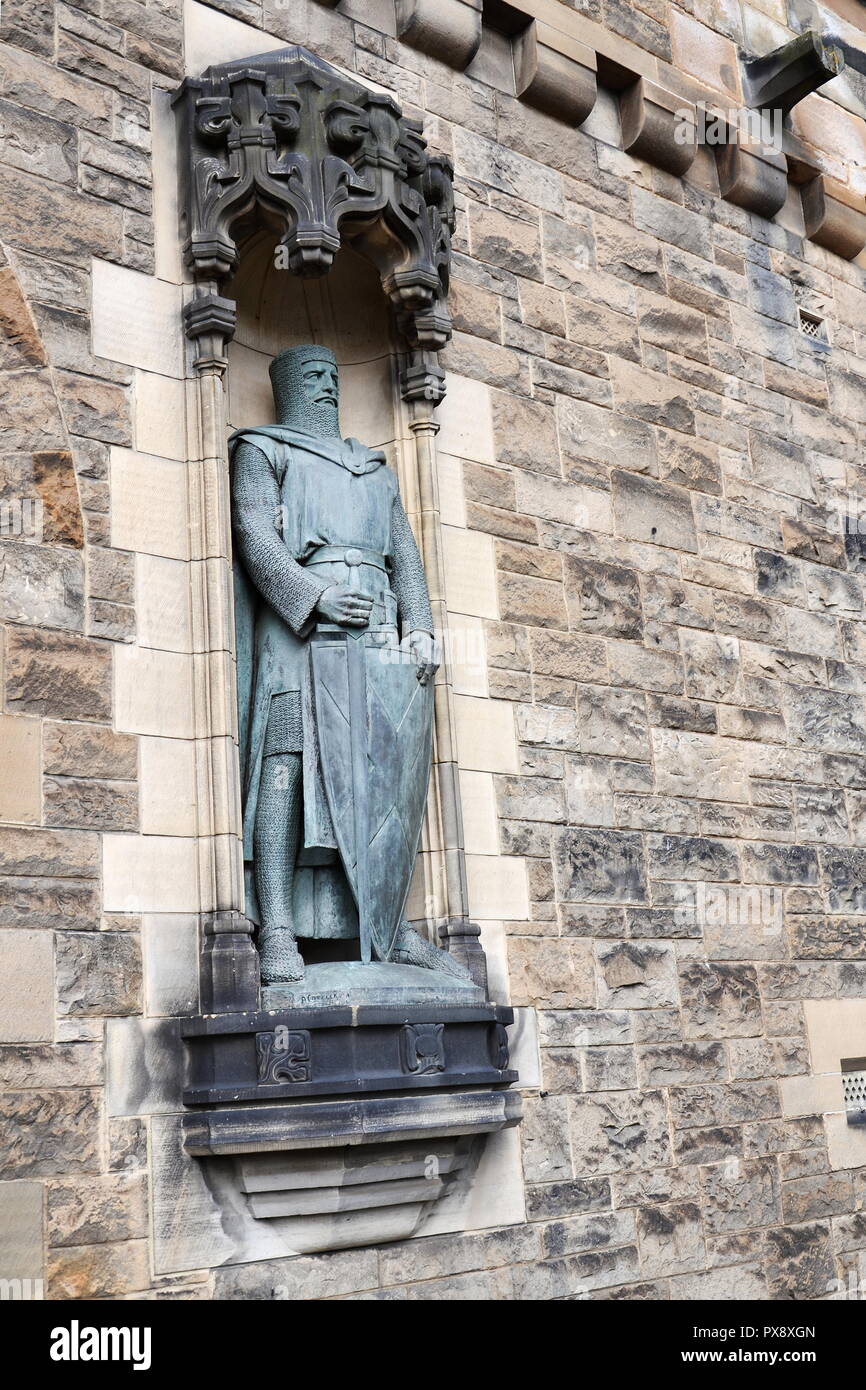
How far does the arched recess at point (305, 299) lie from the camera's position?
13.6 ft

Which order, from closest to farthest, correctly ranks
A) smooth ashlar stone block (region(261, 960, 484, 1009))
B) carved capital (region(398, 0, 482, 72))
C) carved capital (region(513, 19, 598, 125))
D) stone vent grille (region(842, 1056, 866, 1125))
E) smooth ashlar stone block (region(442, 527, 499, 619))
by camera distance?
smooth ashlar stone block (region(261, 960, 484, 1009)) → smooth ashlar stone block (region(442, 527, 499, 619)) → carved capital (region(398, 0, 482, 72)) → carved capital (region(513, 19, 598, 125)) → stone vent grille (region(842, 1056, 866, 1125))

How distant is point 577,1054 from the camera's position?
15.9 feet

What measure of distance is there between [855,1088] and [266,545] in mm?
3118

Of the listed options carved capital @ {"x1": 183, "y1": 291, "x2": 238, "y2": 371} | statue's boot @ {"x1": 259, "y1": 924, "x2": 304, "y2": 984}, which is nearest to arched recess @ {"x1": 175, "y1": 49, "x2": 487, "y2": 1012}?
carved capital @ {"x1": 183, "y1": 291, "x2": 238, "y2": 371}

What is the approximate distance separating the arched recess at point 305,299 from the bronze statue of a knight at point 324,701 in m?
0.15

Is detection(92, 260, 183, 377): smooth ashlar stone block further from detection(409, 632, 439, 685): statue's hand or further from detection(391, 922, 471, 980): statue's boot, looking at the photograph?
detection(391, 922, 471, 980): statue's boot

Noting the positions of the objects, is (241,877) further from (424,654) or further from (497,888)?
(497,888)

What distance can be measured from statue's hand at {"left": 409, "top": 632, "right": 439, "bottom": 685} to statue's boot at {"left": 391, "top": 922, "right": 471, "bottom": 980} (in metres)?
0.70

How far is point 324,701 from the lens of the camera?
425cm

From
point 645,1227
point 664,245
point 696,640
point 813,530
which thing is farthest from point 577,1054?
point 664,245

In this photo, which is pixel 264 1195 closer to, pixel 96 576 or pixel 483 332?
pixel 96 576

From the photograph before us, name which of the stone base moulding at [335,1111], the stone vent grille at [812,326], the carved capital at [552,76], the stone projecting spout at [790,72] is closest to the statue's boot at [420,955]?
the stone base moulding at [335,1111]

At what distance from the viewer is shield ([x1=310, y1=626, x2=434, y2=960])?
4.20 meters

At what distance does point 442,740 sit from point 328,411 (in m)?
1.02
